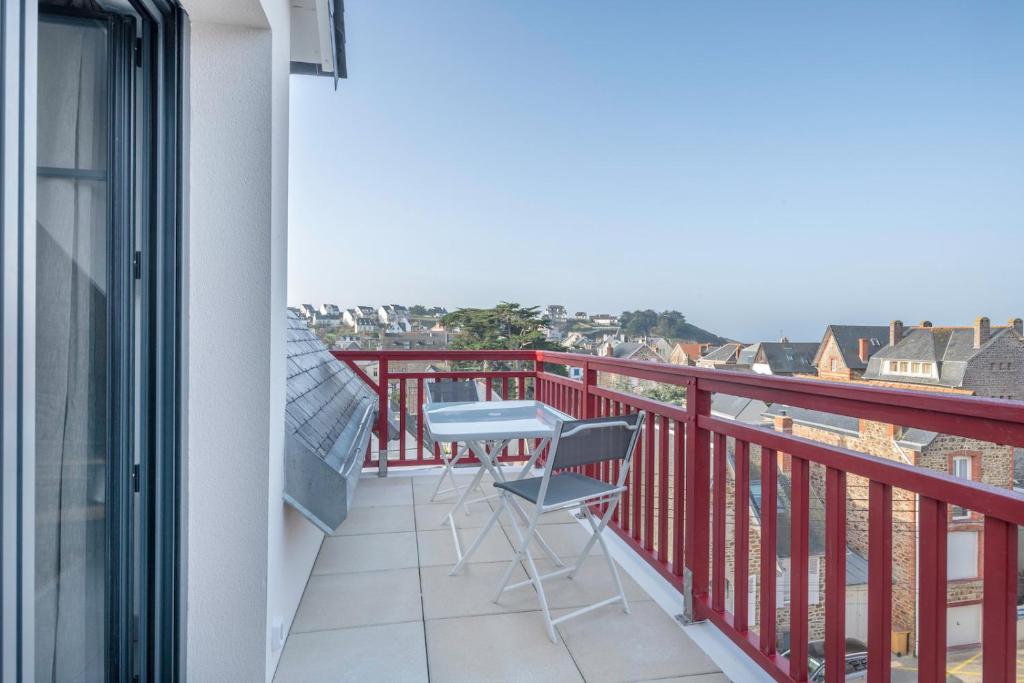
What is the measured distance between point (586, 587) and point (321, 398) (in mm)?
1846

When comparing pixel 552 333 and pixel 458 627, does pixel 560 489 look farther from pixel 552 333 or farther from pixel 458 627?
pixel 552 333

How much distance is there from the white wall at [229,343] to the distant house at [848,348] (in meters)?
3.58

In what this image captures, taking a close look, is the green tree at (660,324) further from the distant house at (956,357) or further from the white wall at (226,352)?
the white wall at (226,352)

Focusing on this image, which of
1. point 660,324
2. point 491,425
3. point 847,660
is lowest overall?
point 847,660

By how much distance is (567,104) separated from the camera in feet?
56.5

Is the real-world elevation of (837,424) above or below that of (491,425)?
above

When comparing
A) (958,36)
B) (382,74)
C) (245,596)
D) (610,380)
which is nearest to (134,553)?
(245,596)

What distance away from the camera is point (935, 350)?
3893mm

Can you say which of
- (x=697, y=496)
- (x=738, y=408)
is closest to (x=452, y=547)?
(x=697, y=496)

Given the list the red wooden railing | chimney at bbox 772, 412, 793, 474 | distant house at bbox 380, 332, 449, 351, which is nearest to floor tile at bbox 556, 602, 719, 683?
the red wooden railing

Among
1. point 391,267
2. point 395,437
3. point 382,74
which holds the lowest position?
point 395,437

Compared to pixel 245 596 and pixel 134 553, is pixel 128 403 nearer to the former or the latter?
pixel 134 553

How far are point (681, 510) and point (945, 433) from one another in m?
1.41

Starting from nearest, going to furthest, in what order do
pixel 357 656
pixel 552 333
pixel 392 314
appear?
1. pixel 357 656
2. pixel 392 314
3. pixel 552 333
